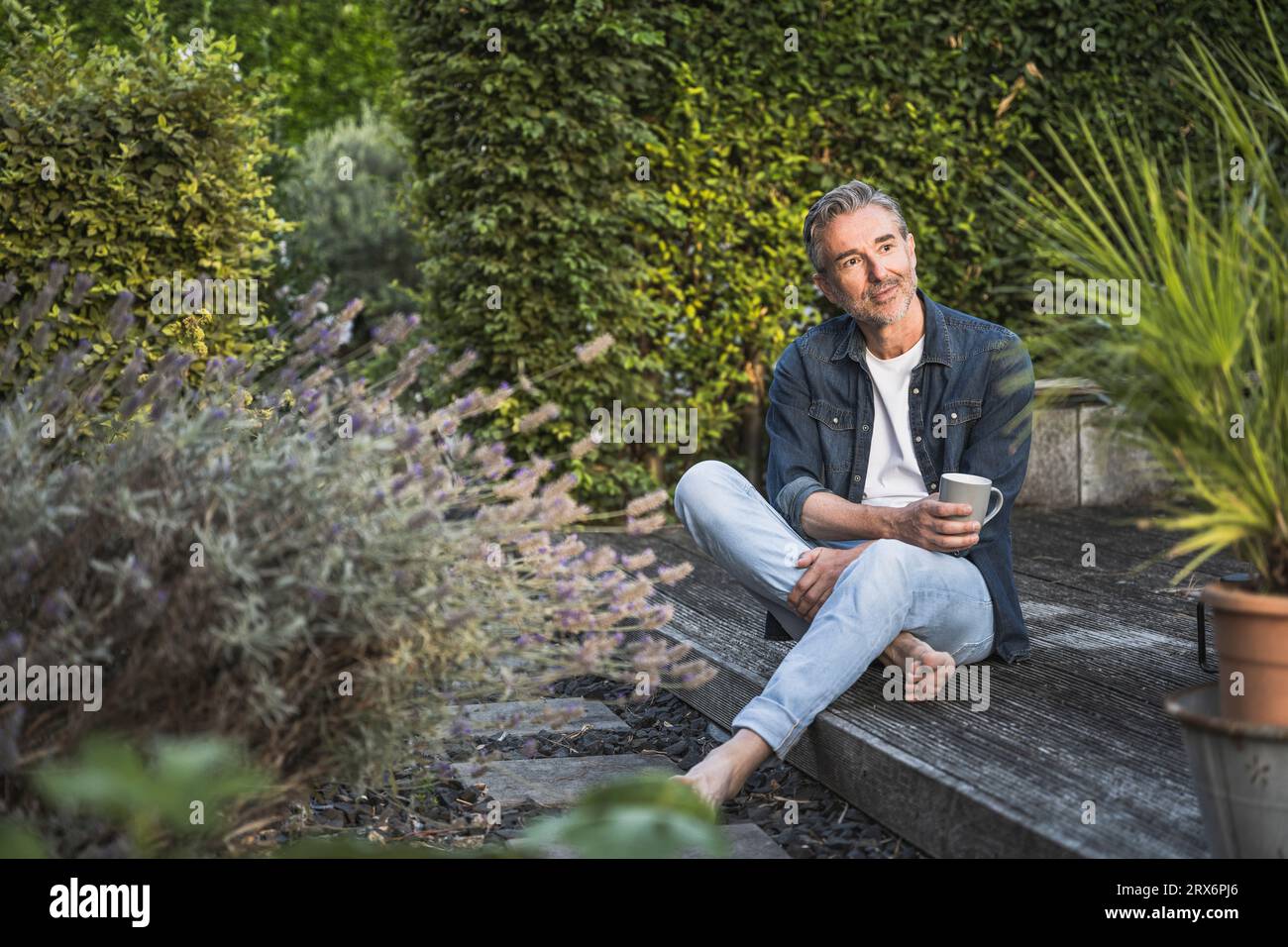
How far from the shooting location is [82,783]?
3.83ft

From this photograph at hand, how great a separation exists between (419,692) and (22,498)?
65 cm

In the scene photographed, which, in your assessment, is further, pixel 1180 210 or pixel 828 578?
pixel 828 578

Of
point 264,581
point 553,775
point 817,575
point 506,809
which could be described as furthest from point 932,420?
point 264,581

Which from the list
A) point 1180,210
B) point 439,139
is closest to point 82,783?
point 1180,210

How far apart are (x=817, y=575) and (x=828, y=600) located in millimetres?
172

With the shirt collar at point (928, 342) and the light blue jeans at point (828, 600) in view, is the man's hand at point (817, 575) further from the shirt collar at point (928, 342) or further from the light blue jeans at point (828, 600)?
the shirt collar at point (928, 342)

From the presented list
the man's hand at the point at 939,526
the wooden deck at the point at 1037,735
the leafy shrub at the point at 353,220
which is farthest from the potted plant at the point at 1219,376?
the leafy shrub at the point at 353,220

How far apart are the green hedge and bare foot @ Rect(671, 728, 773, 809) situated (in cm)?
294

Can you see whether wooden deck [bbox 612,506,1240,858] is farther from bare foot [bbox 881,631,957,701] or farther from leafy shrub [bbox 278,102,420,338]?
leafy shrub [bbox 278,102,420,338]

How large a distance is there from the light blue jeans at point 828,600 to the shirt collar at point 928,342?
40 cm

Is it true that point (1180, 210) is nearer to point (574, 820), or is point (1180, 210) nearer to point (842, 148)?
point (574, 820)
